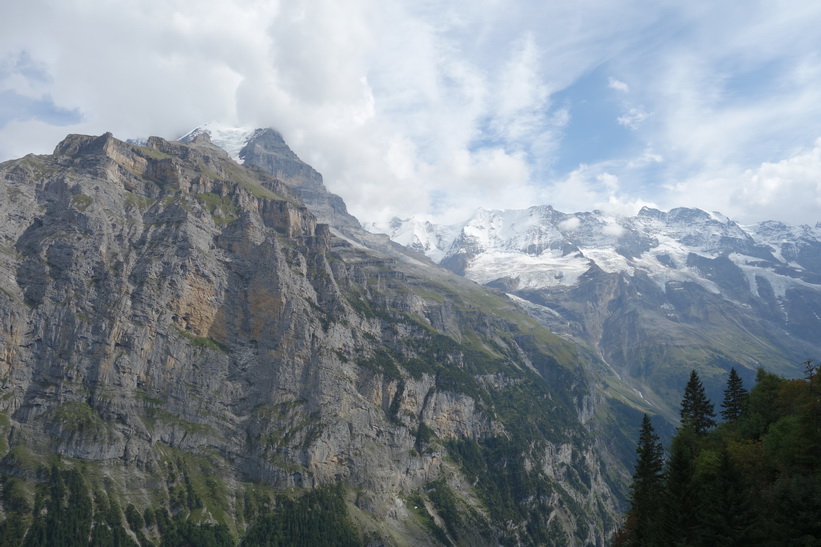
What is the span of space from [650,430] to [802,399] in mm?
28397

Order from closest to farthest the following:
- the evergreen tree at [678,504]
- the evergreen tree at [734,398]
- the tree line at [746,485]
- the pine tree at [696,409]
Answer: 1. the tree line at [746,485]
2. the evergreen tree at [678,504]
3. the pine tree at [696,409]
4. the evergreen tree at [734,398]

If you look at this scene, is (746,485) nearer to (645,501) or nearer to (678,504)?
(678,504)

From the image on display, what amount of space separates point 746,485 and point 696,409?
53.9 m

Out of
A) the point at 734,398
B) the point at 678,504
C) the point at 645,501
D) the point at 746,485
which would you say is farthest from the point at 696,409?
the point at 746,485

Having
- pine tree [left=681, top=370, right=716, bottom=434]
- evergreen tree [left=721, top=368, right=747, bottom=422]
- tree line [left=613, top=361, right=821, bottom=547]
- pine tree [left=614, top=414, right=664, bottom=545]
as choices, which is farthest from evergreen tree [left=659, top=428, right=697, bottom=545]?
evergreen tree [left=721, top=368, right=747, bottom=422]

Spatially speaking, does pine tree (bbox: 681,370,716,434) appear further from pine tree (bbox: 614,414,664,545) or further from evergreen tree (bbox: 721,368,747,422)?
pine tree (bbox: 614,414,664,545)

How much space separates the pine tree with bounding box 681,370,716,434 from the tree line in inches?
641

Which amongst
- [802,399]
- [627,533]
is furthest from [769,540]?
[627,533]

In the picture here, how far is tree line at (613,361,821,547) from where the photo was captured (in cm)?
5297

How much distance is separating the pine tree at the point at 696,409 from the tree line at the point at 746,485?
53.4ft

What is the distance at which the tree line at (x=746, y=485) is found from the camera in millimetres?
52969

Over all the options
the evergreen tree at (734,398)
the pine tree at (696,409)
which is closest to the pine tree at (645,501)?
the pine tree at (696,409)

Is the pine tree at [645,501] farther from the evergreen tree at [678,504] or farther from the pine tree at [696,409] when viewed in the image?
the pine tree at [696,409]

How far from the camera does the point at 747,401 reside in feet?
320
